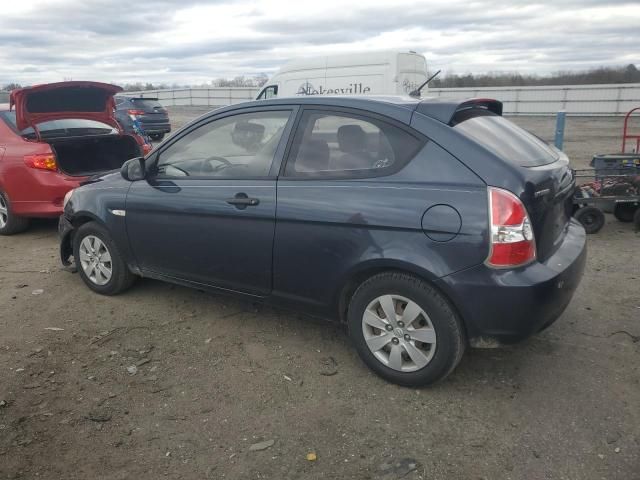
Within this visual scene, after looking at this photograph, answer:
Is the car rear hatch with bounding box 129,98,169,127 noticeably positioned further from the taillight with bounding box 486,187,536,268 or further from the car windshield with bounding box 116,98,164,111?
the taillight with bounding box 486,187,536,268

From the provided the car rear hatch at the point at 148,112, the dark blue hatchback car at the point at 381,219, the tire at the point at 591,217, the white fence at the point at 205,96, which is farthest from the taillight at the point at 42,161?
the white fence at the point at 205,96

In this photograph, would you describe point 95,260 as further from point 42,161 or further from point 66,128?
point 66,128

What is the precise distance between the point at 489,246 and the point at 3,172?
5933 millimetres

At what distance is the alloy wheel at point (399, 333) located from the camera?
3.17m

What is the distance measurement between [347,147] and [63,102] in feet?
16.5

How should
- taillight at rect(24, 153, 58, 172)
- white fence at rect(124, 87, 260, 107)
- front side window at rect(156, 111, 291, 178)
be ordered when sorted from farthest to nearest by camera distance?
1. white fence at rect(124, 87, 260, 107)
2. taillight at rect(24, 153, 58, 172)
3. front side window at rect(156, 111, 291, 178)

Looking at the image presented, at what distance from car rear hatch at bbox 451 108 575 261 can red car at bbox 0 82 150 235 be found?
191 inches

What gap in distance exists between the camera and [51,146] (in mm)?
6461

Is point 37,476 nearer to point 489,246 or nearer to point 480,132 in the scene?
point 489,246

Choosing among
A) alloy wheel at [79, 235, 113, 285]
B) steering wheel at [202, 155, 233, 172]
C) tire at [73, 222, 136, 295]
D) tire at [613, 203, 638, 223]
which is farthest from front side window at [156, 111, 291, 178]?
tire at [613, 203, 638, 223]

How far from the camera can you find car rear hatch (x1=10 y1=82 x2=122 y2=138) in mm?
6566

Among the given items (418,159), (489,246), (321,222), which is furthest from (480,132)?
(321,222)

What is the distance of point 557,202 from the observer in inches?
129

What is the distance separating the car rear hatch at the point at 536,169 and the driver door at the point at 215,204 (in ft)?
3.98
